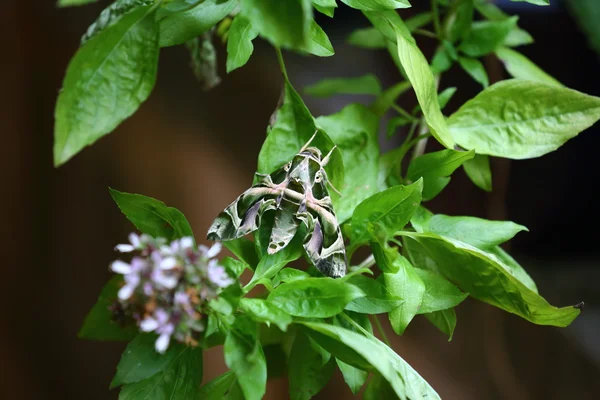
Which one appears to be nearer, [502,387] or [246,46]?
[246,46]

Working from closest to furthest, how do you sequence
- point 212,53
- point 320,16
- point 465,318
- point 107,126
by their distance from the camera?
point 107,126
point 212,53
point 320,16
point 465,318

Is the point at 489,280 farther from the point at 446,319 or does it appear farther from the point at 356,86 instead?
the point at 356,86

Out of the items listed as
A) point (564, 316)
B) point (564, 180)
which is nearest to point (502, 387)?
point (564, 180)

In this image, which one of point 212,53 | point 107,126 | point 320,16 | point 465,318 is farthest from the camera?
point 465,318

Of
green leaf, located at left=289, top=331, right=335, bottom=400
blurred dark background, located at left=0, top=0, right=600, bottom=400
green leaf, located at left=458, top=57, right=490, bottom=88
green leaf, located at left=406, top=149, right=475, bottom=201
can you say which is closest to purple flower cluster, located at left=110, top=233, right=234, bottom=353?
green leaf, located at left=289, top=331, right=335, bottom=400

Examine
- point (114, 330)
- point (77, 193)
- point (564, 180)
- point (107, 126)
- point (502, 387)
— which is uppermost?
point (107, 126)

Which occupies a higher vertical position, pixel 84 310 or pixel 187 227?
pixel 187 227

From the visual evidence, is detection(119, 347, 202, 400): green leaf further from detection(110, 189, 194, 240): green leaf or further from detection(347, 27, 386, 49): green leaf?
detection(347, 27, 386, 49): green leaf

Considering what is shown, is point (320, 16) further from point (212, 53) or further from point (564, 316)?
point (564, 316)
